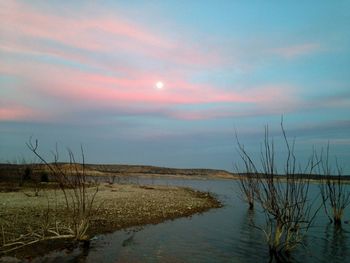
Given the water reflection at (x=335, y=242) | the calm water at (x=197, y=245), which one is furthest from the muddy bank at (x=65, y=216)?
the water reflection at (x=335, y=242)

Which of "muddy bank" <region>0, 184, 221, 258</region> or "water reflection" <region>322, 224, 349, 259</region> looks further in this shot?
"water reflection" <region>322, 224, 349, 259</region>

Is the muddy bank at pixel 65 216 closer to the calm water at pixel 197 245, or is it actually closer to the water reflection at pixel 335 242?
the calm water at pixel 197 245

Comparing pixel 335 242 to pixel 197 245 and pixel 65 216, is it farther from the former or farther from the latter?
pixel 65 216

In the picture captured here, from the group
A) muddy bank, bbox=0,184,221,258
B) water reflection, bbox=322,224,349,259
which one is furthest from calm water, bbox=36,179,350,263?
muddy bank, bbox=0,184,221,258

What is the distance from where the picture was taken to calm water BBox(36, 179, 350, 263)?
46.2 ft

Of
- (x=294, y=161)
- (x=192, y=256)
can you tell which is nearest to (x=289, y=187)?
(x=294, y=161)

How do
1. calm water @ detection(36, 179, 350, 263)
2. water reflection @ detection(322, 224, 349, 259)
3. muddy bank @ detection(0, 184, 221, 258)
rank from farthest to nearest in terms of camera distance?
1. water reflection @ detection(322, 224, 349, 259)
2. muddy bank @ detection(0, 184, 221, 258)
3. calm water @ detection(36, 179, 350, 263)

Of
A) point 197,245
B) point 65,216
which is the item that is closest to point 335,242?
point 197,245

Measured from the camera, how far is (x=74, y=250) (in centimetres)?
1403

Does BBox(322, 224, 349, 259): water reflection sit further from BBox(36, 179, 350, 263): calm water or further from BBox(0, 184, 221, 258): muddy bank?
BBox(0, 184, 221, 258): muddy bank

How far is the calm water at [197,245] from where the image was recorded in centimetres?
1408

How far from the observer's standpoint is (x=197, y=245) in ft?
55.6

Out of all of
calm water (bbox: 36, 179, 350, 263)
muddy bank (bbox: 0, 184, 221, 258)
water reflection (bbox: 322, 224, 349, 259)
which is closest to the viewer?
calm water (bbox: 36, 179, 350, 263)

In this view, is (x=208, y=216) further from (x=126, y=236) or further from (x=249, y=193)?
(x=126, y=236)
